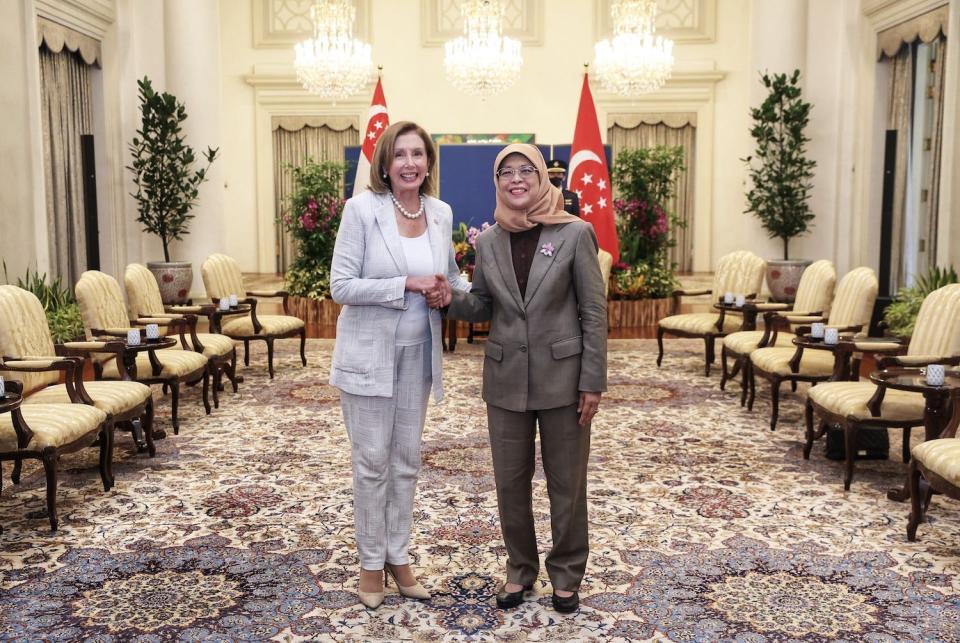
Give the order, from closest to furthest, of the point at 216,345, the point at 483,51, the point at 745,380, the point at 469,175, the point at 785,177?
the point at 745,380
the point at 216,345
the point at 785,177
the point at 483,51
the point at 469,175

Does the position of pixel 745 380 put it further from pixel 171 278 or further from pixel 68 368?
pixel 171 278

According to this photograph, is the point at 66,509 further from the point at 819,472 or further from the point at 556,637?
the point at 819,472

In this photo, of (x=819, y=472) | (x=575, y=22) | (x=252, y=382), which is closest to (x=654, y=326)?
(x=252, y=382)

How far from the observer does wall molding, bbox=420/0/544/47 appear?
1645cm

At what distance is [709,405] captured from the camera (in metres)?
7.25

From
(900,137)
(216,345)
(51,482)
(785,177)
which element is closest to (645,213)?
(785,177)

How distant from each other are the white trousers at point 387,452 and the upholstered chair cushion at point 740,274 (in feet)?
18.7

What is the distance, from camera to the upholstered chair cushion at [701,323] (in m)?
8.35

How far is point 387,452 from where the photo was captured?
3.47 m

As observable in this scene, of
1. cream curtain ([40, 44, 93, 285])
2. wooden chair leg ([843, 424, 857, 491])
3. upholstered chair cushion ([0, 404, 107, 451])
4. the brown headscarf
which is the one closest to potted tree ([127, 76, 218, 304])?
cream curtain ([40, 44, 93, 285])

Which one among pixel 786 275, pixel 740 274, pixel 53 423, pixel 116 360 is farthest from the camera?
pixel 786 275

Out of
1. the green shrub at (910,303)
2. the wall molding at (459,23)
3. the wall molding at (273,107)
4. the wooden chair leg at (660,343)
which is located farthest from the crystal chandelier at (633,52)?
the wooden chair leg at (660,343)

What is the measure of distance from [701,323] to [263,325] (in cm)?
381

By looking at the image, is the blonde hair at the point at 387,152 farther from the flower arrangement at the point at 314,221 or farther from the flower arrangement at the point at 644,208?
the flower arrangement at the point at 644,208
